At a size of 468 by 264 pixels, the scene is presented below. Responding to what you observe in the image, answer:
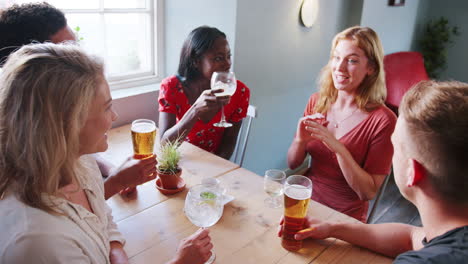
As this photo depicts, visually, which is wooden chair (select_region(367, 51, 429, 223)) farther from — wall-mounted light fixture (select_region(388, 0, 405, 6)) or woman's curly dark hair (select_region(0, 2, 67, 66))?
A: woman's curly dark hair (select_region(0, 2, 67, 66))

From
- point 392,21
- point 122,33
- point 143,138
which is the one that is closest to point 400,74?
point 392,21

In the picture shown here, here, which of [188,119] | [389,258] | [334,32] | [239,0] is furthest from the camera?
[334,32]

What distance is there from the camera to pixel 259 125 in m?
2.98

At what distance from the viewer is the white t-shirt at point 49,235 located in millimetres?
696

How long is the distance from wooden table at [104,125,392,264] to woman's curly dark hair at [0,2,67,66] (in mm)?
762

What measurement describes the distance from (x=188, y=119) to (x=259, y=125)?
1268 millimetres

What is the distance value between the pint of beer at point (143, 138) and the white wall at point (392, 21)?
268 centimetres

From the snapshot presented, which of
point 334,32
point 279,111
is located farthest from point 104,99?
point 334,32

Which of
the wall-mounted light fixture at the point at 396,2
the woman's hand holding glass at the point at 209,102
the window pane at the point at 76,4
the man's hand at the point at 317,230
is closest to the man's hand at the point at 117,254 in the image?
the man's hand at the point at 317,230

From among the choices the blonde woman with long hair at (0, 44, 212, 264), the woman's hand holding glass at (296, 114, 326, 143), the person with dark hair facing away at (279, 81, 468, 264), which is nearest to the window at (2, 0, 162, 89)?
the woman's hand holding glass at (296, 114, 326, 143)

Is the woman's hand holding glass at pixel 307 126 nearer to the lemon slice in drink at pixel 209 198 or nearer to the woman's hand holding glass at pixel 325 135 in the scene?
the woman's hand holding glass at pixel 325 135

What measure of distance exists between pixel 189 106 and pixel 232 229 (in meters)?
1.02

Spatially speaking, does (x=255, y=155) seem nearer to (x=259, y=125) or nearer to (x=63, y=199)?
(x=259, y=125)

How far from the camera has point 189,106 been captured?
206cm
